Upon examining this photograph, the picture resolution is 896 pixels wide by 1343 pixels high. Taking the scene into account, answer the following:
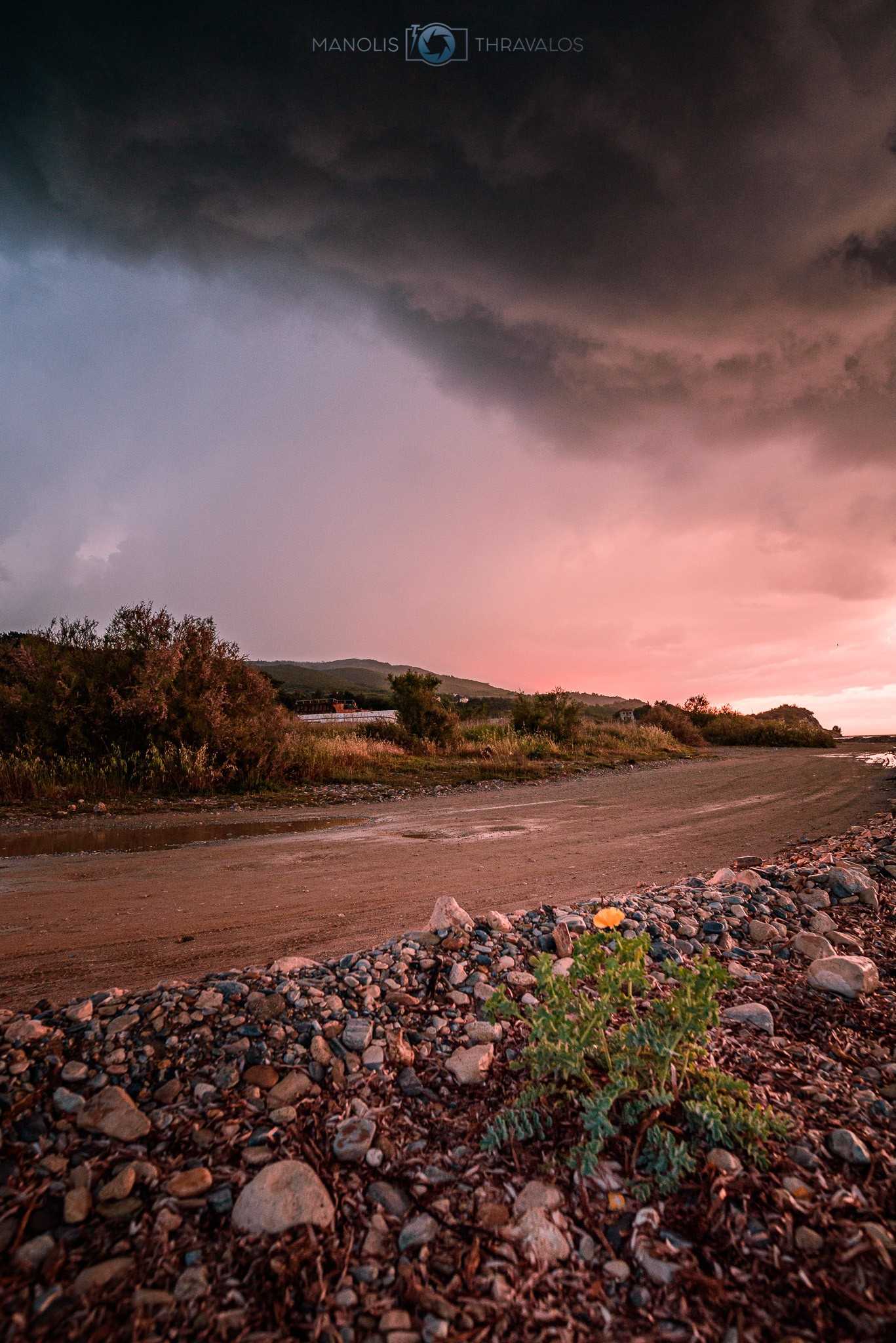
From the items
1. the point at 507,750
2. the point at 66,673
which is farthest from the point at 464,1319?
the point at 507,750

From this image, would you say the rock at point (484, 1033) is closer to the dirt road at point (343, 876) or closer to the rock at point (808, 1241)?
the rock at point (808, 1241)

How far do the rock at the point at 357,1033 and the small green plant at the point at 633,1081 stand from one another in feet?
2.17

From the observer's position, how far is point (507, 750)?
21875 mm

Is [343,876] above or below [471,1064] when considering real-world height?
below

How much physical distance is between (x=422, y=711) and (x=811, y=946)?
69.9ft

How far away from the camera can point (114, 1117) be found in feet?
7.52

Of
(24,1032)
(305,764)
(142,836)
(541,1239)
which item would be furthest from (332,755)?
(541,1239)

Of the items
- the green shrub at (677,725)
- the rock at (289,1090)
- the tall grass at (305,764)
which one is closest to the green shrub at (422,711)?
the tall grass at (305,764)

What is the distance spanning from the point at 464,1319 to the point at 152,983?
9.15 feet

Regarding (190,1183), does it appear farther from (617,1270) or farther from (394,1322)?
(617,1270)

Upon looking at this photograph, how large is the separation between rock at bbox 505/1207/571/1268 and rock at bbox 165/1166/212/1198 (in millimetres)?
1003

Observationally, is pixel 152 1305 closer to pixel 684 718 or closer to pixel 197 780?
pixel 197 780

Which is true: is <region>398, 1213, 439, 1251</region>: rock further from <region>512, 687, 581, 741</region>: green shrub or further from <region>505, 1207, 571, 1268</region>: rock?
<region>512, 687, 581, 741</region>: green shrub

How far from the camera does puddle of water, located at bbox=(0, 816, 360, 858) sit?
27.0ft
